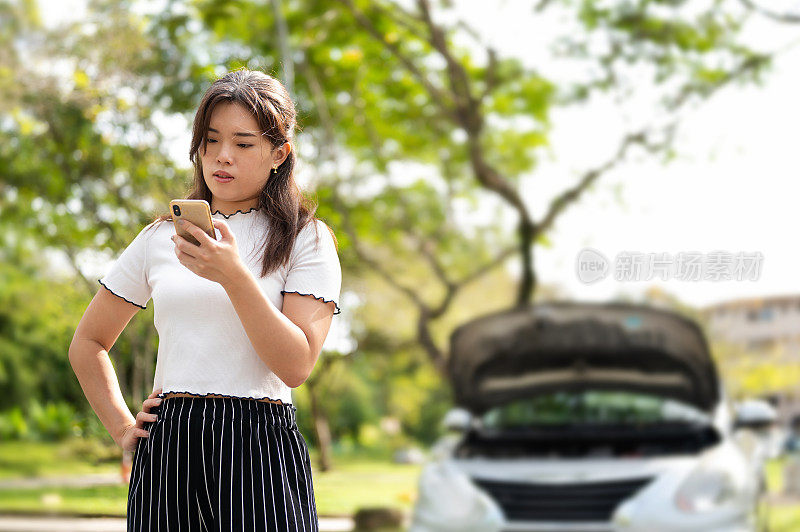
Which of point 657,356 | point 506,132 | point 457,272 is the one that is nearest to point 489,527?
point 657,356

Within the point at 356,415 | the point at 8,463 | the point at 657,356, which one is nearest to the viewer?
the point at 657,356

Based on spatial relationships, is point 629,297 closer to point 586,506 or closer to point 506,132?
point 506,132

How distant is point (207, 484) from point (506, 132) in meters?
8.04

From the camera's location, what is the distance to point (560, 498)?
154 inches

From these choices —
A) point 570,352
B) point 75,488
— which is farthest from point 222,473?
point 570,352

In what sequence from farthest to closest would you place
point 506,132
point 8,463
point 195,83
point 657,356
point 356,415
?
1. point 356,415
2. point 8,463
3. point 506,132
4. point 657,356
5. point 195,83

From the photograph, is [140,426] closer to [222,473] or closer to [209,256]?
[222,473]

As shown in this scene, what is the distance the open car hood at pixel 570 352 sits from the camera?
4.81m

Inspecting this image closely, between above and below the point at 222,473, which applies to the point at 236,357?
above

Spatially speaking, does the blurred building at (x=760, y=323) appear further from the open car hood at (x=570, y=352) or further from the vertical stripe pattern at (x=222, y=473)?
the vertical stripe pattern at (x=222, y=473)

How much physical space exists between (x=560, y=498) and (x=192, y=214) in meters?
3.32

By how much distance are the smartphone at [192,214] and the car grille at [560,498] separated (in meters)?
Result: 3.24

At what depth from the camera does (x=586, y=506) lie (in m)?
3.86

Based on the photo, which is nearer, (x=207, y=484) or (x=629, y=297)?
(x=207, y=484)
